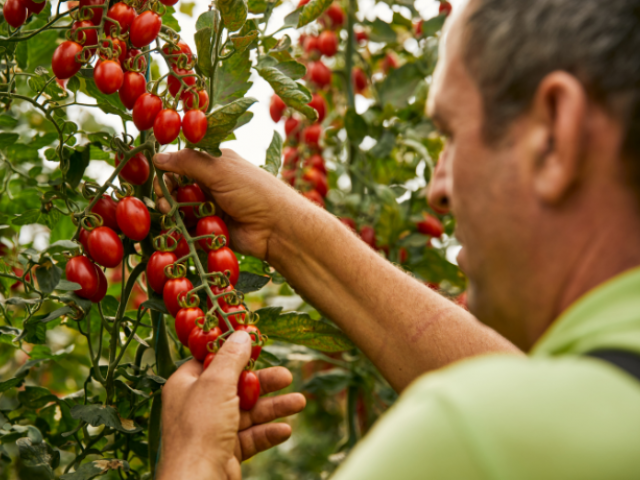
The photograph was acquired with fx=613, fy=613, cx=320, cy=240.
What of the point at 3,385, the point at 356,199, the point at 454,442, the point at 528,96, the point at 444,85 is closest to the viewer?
the point at 454,442

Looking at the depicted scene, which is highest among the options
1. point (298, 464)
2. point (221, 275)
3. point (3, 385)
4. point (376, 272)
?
point (221, 275)

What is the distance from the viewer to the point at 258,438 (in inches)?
34.7

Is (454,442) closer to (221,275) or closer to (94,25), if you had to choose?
(221,275)

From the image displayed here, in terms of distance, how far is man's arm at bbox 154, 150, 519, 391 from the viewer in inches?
43.6

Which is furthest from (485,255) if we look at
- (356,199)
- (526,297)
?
(356,199)

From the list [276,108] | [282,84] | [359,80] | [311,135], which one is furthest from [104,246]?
[359,80]

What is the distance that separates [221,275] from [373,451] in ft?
1.46

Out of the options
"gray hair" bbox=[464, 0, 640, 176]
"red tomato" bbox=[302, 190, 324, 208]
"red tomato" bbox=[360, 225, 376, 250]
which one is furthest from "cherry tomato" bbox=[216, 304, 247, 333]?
"red tomato" bbox=[360, 225, 376, 250]

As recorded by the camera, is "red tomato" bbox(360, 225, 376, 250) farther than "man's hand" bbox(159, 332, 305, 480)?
Yes

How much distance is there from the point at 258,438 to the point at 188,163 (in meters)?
0.42

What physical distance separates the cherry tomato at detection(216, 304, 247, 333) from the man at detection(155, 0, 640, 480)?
0.15 feet

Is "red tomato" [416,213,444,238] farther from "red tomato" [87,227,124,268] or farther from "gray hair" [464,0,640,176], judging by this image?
"gray hair" [464,0,640,176]

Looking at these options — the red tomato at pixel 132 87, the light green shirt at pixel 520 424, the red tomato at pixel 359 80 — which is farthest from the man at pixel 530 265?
the red tomato at pixel 359 80

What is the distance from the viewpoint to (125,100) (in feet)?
2.85
